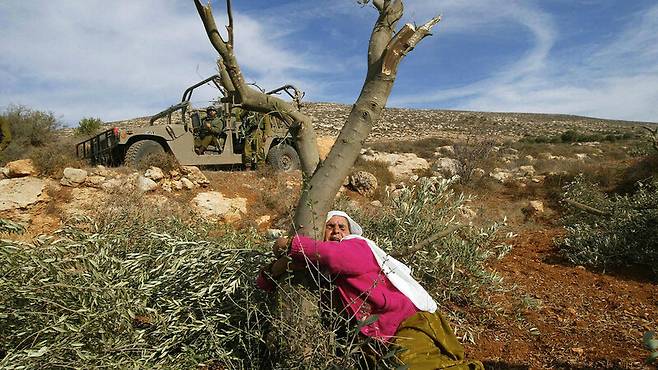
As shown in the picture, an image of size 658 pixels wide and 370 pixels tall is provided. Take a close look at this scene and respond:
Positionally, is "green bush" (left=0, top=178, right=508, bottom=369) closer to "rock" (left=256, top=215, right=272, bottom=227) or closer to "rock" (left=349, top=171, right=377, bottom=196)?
"rock" (left=256, top=215, right=272, bottom=227)

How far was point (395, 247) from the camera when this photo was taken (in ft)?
12.9

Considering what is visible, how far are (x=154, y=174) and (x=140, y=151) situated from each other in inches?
36.3

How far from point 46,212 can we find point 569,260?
8.18 m

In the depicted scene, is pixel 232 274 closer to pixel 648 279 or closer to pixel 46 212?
pixel 648 279

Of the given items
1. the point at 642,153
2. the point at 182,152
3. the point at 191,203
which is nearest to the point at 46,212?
the point at 191,203

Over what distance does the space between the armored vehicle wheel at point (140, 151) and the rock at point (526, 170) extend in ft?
36.8

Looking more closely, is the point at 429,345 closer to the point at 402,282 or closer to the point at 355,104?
the point at 402,282

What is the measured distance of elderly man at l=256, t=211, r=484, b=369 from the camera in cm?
248

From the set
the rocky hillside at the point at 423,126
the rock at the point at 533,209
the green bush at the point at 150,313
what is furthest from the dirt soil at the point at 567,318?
the rocky hillside at the point at 423,126

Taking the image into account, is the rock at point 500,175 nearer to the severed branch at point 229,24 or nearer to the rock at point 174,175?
the rock at point 174,175

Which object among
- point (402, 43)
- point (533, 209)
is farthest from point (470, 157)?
point (402, 43)

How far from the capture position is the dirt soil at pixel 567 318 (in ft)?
10.9

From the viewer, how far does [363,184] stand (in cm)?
1088

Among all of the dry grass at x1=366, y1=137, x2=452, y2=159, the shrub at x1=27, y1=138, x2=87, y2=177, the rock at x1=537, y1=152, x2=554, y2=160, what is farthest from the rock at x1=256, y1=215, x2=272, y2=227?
the rock at x1=537, y1=152, x2=554, y2=160
